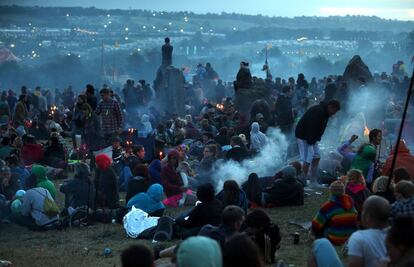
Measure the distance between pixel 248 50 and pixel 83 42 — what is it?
27992mm

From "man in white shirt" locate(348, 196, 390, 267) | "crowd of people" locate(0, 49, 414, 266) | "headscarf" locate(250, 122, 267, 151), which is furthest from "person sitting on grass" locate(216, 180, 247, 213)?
"headscarf" locate(250, 122, 267, 151)

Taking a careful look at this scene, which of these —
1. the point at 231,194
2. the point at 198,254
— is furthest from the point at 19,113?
the point at 198,254

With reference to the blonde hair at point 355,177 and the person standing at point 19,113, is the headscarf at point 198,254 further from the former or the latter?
the person standing at point 19,113

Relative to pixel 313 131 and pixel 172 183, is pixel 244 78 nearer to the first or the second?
pixel 313 131

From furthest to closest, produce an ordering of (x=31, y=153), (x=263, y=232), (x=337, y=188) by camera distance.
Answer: (x=31, y=153) → (x=337, y=188) → (x=263, y=232)

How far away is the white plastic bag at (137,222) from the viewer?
12.1 metres

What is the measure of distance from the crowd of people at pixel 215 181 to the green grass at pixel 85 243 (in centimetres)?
34

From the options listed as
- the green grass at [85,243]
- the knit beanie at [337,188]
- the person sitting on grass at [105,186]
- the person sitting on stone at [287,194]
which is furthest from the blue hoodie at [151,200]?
the knit beanie at [337,188]

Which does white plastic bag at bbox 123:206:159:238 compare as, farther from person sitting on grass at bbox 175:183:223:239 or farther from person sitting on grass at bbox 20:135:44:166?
person sitting on grass at bbox 20:135:44:166

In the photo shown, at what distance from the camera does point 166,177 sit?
14.8 m

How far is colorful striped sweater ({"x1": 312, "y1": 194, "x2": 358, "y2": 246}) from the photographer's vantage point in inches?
406

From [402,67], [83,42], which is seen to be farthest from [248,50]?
[402,67]

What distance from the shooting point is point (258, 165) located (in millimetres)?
17031

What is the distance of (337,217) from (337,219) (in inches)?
1.5
